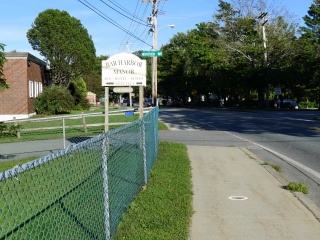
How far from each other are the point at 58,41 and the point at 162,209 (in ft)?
150

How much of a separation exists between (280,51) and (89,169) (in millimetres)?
46630

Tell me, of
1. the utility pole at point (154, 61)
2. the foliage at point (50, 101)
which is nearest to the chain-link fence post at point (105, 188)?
the utility pole at point (154, 61)

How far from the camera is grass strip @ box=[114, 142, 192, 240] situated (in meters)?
5.62

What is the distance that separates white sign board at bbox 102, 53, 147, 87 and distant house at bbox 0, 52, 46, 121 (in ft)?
73.5

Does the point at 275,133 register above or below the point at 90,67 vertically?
below

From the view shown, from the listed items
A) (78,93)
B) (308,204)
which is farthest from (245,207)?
(78,93)

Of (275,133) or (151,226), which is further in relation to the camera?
(275,133)

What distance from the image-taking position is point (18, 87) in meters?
35.9

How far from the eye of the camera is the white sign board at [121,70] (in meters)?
13.6

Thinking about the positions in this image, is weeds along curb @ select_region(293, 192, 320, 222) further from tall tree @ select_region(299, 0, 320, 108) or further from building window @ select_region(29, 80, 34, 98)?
tall tree @ select_region(299, 0, 320, 108)

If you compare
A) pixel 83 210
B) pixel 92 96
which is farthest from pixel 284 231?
pixel 92 96

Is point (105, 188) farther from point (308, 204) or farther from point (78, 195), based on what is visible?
point (308, 204)

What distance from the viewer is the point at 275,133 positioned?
20172 mm

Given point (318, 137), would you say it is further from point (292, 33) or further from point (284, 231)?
point (292, 33)
